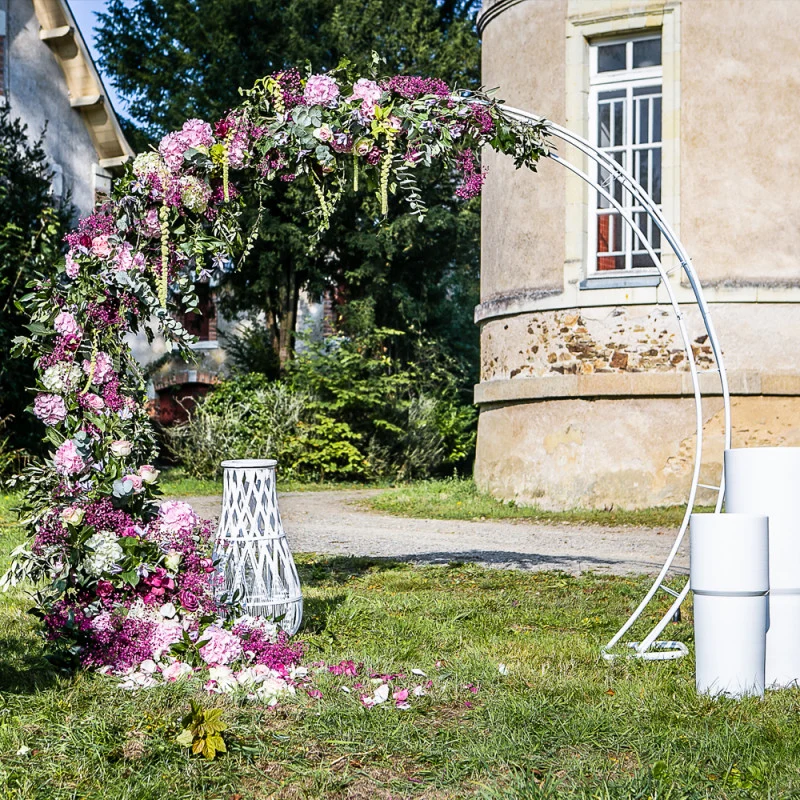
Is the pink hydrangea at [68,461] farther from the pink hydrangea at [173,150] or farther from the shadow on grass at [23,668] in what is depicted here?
the pink hydrangea at [173,150]

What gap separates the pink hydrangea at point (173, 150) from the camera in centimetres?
510

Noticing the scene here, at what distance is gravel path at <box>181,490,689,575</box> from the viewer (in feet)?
25.8

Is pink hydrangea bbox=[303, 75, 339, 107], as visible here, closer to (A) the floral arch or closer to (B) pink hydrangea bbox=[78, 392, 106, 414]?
(A) the floral arch

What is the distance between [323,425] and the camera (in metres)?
15.9

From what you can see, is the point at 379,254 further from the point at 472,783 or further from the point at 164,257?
the point at 472,783

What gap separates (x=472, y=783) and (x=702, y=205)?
851 cm

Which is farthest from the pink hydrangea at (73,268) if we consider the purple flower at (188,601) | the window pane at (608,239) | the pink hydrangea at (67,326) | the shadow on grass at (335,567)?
the window pane at (608,239)

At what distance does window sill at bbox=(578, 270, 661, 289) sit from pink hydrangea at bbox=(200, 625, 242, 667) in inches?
288

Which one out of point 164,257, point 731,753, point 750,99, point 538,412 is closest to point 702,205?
point 750,99

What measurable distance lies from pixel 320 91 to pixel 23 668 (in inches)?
119

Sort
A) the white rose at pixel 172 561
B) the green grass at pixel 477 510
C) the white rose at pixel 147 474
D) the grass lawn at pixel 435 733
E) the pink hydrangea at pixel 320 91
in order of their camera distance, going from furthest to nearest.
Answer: the green grass at pixel 477 510 → the pink hydrangea at pixel 320 91 → the white rose at pixel 147 474 → the white rose at pixel 172 561 → the grass lawn at pixel 435 733

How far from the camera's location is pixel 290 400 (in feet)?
53.1

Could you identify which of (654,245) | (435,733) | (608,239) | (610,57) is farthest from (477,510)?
(435,733)

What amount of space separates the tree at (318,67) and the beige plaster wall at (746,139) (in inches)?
313
